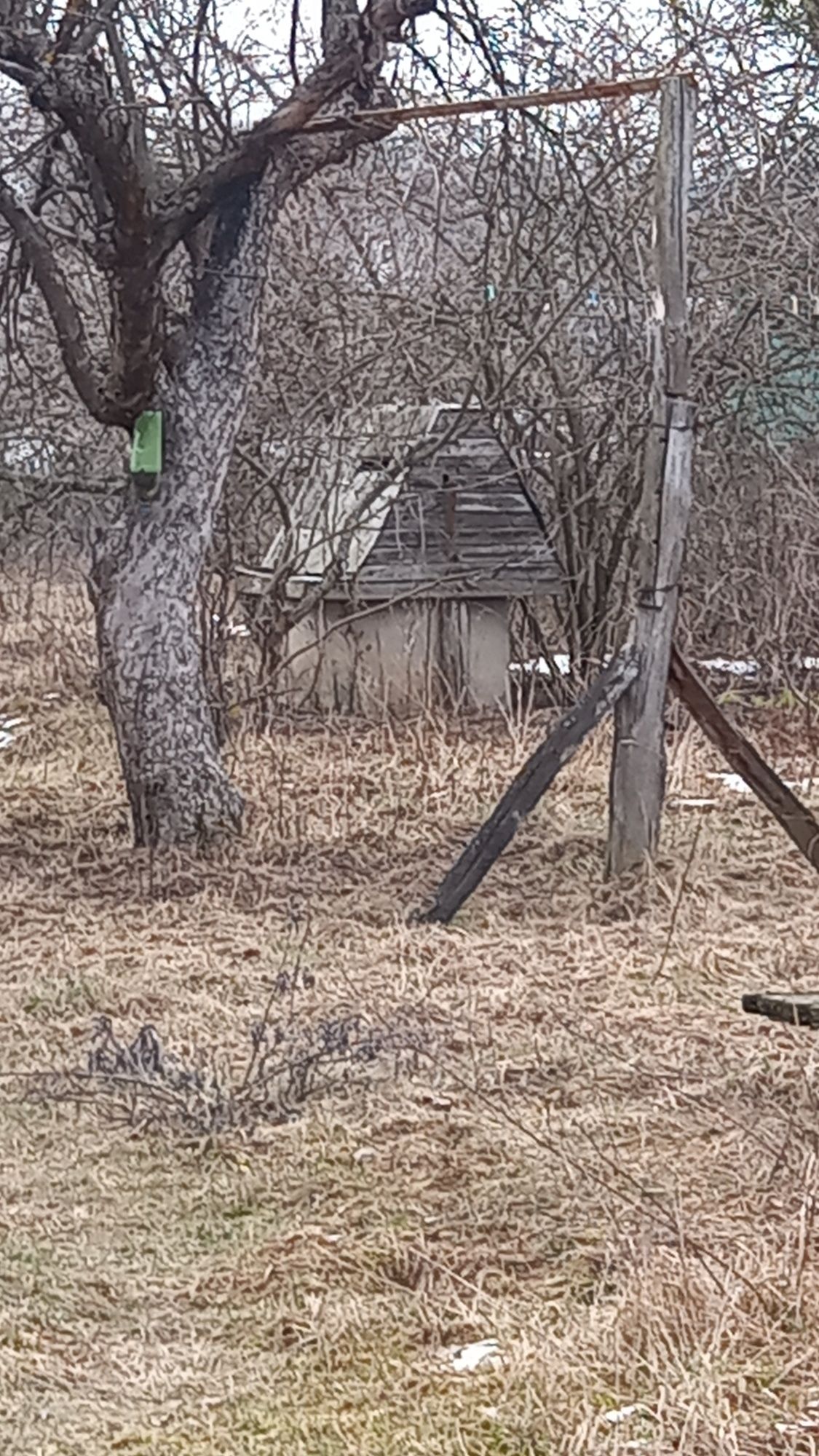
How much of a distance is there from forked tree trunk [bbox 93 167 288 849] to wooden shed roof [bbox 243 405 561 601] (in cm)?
332

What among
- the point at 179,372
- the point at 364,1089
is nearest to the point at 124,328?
the point at 179,372

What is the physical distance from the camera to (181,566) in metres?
8.52

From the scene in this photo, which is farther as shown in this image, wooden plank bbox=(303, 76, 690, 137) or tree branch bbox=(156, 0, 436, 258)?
tree branch bbox=(156, 0, 436, 258)

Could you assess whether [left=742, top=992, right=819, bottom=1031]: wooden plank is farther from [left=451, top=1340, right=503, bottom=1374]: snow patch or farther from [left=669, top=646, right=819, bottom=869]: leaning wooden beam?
[left=669, top=646, right=819, bottom=869]: leaning wooden beam

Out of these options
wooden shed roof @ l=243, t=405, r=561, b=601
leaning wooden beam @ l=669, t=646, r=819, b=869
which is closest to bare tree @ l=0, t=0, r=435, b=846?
leaning wooden beam @ l=669, t=646, r=819, b=869

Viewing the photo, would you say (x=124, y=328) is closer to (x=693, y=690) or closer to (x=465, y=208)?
(x=693, y=690)

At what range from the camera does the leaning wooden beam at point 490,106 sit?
7.48 m

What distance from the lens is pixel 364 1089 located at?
548cm

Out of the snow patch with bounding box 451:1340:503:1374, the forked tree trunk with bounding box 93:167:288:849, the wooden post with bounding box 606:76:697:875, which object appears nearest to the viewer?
the snow patch with bounding box 451:1340:503:1374

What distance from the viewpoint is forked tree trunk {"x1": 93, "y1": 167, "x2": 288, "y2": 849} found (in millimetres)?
8492

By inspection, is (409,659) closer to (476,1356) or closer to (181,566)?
(181,566)

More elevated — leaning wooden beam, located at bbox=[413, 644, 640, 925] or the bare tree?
the bare tree

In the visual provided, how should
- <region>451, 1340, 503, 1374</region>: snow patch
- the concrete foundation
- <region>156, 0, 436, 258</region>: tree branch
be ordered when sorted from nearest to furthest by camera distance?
<region>451, 1340, 503, 1374</region>: snow patch
<region>156, 0, 436, 258</region>: tree branch
the concrete foundation

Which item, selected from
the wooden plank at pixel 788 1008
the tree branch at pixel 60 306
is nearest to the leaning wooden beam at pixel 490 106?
the tree branch at pixel 60 306
